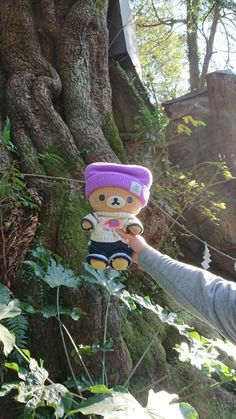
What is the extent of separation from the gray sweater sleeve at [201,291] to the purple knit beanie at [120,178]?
1.05ft

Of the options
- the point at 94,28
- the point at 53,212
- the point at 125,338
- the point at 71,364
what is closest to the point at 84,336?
the point at 71,364

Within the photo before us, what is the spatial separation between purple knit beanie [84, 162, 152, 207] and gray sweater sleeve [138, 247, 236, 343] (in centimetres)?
32

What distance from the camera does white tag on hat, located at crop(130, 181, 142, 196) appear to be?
1635 millimetres

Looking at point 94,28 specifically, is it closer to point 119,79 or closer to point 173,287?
point 119,79

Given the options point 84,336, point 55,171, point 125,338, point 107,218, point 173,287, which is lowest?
point 125,338

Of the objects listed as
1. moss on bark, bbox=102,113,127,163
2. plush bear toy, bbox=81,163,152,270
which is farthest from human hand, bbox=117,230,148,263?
moss on bark, bbox=102,113,127,163

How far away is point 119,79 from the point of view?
4953mm

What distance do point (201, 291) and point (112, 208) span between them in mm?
555

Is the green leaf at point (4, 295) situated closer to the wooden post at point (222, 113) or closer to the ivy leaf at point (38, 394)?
the ivy leaf at point (38, 394)

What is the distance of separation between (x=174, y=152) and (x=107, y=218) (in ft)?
15.5

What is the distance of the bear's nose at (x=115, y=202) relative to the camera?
162cm

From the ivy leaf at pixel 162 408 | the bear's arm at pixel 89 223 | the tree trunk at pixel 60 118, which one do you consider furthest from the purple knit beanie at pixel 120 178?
the tree trunk at pixel 60 118

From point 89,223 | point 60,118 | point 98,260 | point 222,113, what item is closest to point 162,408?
point 98,260

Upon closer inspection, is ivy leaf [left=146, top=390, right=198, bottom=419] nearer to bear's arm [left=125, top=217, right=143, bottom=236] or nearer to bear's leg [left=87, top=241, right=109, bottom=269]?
bear's leg [left=87, top=241, right=109, bottom=269]
